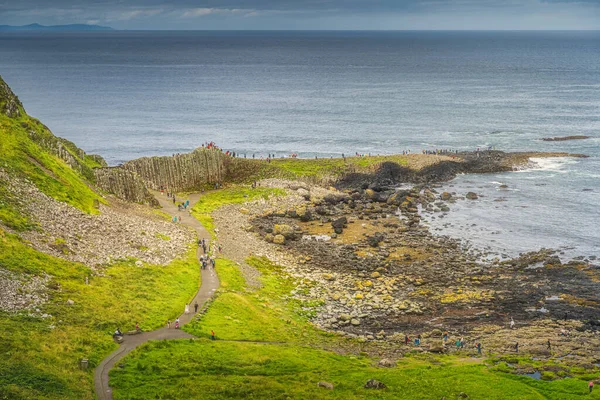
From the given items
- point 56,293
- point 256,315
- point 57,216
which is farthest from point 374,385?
point 57,216

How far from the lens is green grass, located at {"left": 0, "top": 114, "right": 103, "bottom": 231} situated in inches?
3135

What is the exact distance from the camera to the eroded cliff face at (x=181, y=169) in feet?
389

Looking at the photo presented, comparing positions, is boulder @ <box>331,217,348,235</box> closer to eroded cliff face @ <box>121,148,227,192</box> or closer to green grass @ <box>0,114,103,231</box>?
eroded cliff face @ <box>121,148,227,192</box>

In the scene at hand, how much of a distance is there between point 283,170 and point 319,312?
195 ft

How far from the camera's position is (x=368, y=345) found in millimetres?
67250

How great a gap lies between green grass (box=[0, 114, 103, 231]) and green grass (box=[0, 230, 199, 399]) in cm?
985

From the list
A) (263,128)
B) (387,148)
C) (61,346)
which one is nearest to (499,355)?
(61,346)

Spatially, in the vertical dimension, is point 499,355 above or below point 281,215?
below

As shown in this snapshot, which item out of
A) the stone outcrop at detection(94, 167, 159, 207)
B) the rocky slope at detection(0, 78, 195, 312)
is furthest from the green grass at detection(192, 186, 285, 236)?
the rocky slope at detection(0, 78, 195, 312)

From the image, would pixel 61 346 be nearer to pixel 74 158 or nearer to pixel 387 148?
pixel 74 158

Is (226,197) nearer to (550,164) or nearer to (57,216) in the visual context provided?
(57,216)

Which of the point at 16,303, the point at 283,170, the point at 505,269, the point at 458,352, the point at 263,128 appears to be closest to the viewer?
the point at 16,303

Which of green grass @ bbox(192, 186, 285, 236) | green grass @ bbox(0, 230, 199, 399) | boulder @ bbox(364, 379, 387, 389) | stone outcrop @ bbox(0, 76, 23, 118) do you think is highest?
stone outcrop @ bbox(0, 76, 23, 118)

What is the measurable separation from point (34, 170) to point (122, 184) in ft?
57.9
